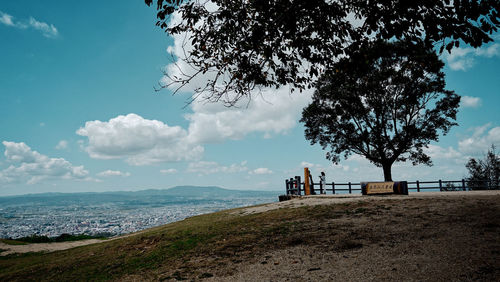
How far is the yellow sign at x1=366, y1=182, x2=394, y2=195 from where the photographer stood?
20.4m

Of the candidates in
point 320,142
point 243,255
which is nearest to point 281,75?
point 243,255

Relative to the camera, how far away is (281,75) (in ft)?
36.7

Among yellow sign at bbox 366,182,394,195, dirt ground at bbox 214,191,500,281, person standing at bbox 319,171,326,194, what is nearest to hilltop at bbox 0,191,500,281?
dirt ground at bbox 214,191,500,281

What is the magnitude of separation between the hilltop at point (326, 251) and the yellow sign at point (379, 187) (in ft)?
26.9

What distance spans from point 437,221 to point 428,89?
2246cm

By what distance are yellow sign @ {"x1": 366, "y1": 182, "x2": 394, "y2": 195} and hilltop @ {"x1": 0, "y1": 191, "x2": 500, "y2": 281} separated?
8188 mm

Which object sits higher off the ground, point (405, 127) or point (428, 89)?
point (428, 89)

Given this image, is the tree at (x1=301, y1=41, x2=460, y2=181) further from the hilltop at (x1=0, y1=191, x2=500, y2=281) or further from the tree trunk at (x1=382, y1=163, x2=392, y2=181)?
the hilltop at (x1=0, y1=191, x2=500, y2=281)

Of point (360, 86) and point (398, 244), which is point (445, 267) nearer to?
point (398, 244)

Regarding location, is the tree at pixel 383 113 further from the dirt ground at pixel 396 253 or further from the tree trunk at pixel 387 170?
the dirt ground at pixel 396 253

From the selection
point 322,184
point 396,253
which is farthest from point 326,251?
point 322,184

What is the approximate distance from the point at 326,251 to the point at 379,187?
15544mm

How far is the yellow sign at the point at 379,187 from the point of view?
2036 centimetres

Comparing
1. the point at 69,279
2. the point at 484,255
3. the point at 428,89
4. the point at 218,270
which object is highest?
the point at 428,89
